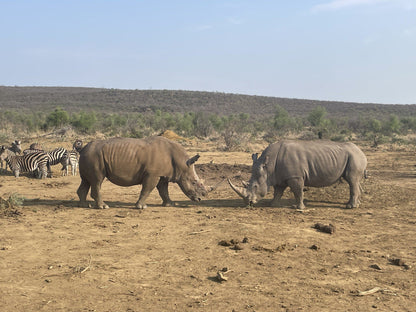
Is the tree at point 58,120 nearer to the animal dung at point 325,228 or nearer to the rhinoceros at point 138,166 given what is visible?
the rhinoceros at point 138,166

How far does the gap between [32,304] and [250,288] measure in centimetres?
262

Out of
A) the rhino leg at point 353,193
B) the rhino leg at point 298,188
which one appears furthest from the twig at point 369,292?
the rhino leg at point 353,193

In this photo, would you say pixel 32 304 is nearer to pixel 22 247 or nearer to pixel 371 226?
pixel 22 247

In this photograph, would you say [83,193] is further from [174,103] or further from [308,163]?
[174,103]

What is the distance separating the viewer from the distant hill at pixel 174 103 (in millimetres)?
69750

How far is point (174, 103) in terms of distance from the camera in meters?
77.1

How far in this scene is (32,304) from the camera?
5148 millimetres

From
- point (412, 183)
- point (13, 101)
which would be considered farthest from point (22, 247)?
point (13, 101)

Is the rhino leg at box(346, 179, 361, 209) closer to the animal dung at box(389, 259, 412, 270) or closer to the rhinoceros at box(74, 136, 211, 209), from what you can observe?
the rhinoceros at box(74, 136, 211, 209)

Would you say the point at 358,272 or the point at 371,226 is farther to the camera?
the point at 371,226

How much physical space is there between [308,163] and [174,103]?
2660 inches

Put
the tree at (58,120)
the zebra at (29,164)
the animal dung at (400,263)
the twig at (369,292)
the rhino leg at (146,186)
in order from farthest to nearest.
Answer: the tree at (58,120)
the zebra at (29,164)
the rhino leg at (146,186)
the animal dung at (400,263)
the twig at (369,292)

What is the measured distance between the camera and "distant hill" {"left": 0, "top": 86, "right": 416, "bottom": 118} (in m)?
69.8

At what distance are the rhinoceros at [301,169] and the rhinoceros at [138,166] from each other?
125cm
